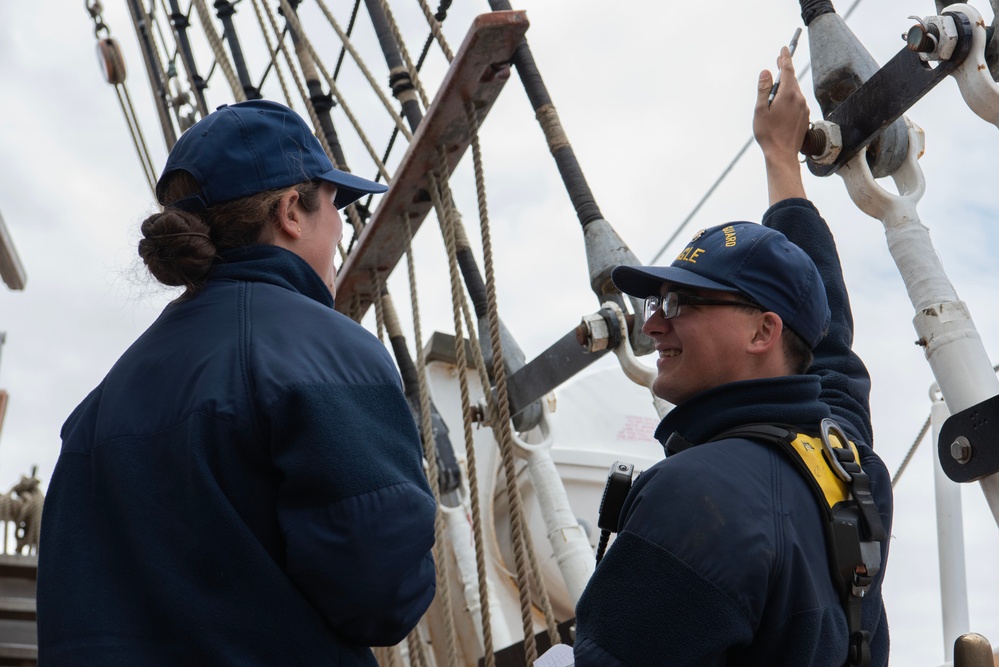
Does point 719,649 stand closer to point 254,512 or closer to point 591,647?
point 591,647

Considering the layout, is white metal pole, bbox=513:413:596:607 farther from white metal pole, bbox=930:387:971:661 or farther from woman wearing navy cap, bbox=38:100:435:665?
woman wearing navy cap, bbox=38:100:435:665

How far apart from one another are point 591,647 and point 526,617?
4.10 feet

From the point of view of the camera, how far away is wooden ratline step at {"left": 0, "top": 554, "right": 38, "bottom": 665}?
4.86m

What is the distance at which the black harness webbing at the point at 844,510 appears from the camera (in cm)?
124

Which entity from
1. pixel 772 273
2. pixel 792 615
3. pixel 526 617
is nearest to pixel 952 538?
pixel 526 617

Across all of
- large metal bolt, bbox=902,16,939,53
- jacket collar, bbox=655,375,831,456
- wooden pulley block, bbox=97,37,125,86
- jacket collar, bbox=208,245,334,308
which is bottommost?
jacket collar, bbox=655,375,831,456

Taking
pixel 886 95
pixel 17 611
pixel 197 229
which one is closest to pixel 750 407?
pixel 197 229

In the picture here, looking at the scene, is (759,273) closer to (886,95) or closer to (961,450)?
(961,450)

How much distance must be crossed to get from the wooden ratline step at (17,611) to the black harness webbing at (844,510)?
14.1 ft

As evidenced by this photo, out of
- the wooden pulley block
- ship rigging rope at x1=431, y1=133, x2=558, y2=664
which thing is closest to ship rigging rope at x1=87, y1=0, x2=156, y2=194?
the wooden pulley block

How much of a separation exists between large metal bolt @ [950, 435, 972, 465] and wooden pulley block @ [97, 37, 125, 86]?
566 centimetres

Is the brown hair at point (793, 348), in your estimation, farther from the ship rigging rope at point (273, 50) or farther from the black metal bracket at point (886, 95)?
the ship rigging rope at point (273, 50)

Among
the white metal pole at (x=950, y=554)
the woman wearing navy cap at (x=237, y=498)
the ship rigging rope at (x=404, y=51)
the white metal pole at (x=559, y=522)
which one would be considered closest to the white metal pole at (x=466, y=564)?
the white metal pole at (x=559, y=522)

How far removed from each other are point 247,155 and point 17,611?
4.19 m
